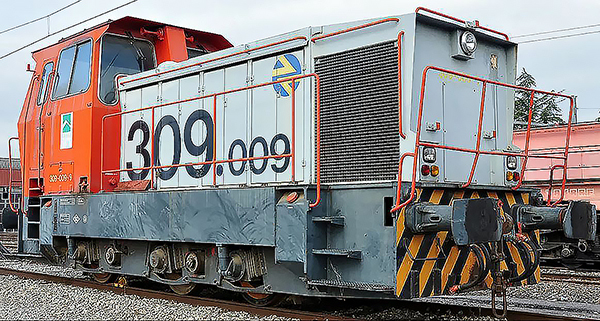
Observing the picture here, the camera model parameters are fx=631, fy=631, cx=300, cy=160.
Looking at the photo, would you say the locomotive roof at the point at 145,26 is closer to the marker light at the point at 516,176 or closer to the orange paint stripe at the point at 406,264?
the marker light at the point at 516,176

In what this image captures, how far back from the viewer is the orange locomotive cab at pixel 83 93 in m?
8.30

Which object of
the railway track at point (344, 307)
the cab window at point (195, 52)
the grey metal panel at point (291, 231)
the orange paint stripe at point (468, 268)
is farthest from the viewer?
the cab window at point (195, 52)

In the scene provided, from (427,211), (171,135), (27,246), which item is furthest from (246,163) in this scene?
(27,246)

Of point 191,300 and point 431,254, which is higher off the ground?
point 431,254

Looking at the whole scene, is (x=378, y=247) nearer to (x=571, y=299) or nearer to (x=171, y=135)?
(x=171, y=135)

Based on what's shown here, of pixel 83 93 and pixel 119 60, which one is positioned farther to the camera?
pixel 119 60

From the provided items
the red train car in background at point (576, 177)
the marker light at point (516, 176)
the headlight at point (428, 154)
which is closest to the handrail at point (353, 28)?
the headlight at point (428, 154)

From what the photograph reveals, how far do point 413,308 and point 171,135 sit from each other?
3475mm

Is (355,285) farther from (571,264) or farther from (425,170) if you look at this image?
(571,264)

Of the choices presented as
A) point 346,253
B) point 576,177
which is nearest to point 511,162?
point 346,253

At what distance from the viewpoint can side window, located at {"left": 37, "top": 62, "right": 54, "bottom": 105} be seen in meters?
9.21

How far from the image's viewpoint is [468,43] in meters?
6.20

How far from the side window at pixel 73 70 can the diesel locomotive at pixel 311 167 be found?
0.03 meters

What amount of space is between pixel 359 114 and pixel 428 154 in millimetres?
728
